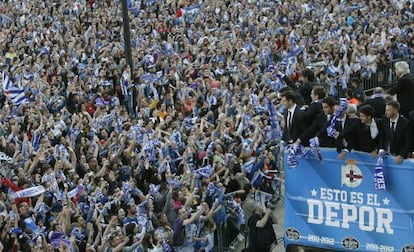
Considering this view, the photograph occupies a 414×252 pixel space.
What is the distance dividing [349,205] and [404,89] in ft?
8.76

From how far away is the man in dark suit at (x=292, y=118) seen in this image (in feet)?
38.3

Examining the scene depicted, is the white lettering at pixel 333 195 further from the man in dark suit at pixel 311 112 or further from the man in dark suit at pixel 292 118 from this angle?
the man in dark suit at pixel 311 112

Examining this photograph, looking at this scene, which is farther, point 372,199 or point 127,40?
point 127,40

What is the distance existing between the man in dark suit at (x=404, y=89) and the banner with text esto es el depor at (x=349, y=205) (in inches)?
93.0

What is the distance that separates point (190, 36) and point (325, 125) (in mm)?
15773

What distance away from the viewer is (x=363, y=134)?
35.8ft

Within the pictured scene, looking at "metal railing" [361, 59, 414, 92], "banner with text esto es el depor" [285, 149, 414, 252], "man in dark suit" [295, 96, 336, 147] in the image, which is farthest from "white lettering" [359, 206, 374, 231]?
"metal railing" [361, 59, 414, 92]

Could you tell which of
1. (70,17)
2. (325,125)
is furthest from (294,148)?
(70,17)

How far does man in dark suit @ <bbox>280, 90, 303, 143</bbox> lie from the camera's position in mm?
11688

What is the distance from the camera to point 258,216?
575 inches

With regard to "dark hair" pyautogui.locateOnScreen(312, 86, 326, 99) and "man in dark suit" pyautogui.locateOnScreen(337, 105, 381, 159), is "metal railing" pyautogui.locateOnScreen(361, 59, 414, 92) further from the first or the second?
"man in dark suit" pyautogui.locateOnScreen(337, 105, 381, 159)

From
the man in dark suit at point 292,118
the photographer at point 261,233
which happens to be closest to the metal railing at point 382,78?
the photographer at point 261,233

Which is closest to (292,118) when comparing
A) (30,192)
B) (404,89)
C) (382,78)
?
(404,89)

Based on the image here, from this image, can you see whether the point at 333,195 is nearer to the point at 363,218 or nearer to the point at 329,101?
the point at 363,218
